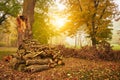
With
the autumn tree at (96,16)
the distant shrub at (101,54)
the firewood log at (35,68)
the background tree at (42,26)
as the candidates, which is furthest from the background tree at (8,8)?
the firewood log at (35,68)

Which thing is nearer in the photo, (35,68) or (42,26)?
(35,68)

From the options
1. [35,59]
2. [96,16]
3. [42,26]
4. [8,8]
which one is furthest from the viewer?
[42,26]

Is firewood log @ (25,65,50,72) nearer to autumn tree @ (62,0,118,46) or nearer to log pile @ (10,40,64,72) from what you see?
log pile @ (10,40,64,72)

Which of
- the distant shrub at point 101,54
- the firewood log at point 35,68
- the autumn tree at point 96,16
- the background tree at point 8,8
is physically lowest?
the firewood log at point 35,68

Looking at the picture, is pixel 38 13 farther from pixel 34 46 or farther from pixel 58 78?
pixel 58 78

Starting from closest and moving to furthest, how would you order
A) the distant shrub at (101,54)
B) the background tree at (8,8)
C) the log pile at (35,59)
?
the log pile at (35,59)
the distant shrub at (101,54)
the background tree at (8,8)

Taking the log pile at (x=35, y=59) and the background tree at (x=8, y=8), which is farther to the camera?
the background tree at (x=8, y=8)

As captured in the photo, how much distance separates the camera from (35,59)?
408 inches

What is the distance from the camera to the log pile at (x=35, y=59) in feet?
32.8

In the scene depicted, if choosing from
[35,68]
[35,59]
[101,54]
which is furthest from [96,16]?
[35,68]

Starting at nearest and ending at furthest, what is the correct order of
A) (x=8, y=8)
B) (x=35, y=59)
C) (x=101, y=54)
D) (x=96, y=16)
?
(x=35, y=59) → (x=101, y=54) → (x=96, y=16) → (x=8, y=8)

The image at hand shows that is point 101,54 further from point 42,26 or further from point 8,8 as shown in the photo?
point 42,26

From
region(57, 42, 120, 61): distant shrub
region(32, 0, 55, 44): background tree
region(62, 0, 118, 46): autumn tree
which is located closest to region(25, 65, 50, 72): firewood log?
region(57, 42, 120, 61): distant shrub

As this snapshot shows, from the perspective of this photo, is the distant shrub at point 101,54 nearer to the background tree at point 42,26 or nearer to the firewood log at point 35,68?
the firewood log at point 35,68
